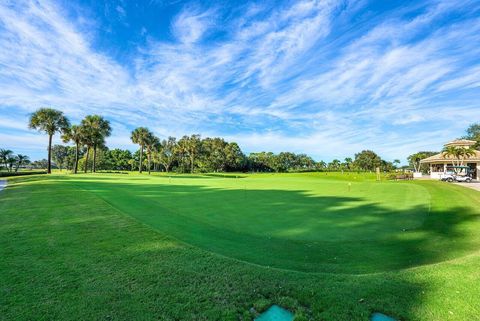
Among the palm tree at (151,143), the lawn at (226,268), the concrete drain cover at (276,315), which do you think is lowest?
the concrete drain cover at (276,315)

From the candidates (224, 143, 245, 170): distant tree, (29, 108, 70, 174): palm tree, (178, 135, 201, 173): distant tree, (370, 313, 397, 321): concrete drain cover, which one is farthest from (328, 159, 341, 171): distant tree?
(370, 313, 397, 321): concrete drain cover

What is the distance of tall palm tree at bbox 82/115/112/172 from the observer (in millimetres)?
54344

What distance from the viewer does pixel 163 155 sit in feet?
266

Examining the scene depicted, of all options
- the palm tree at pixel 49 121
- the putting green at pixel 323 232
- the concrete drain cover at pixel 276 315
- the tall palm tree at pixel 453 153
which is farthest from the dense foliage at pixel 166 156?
the concrete drain cover at pixel 276 315

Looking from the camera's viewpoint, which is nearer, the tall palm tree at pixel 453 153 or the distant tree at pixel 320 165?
the tall palm tree at pixel 453 153

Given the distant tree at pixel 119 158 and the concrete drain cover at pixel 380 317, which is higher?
the distant tree at pixel 119 158

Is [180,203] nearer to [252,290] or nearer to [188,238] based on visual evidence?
[188,238]

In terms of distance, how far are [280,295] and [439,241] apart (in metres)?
5.85

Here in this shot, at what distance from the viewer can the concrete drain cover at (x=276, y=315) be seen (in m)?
3.28

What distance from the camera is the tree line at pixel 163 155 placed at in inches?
2057

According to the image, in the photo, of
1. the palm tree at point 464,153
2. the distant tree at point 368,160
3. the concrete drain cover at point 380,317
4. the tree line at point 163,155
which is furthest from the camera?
the distant tree at point 368,160

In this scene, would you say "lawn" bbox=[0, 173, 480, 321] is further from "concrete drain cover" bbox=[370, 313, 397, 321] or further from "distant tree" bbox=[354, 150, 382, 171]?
"distant tree" bbox=[354, 150, 382, 171]

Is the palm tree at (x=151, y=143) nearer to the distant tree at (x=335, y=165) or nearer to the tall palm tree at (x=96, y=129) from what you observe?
the tall palm tree at (x=96, y=129)

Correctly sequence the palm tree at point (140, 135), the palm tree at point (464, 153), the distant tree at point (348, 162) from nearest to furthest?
the palm tree at point (464, 153) → the palm tree at point (140, 135) → the distant tree at point (348, 162)
